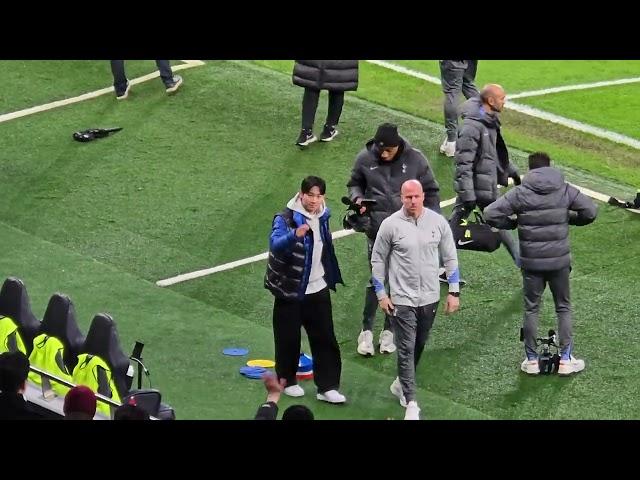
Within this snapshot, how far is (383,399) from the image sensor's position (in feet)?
39.9

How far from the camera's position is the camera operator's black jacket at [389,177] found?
12516mm

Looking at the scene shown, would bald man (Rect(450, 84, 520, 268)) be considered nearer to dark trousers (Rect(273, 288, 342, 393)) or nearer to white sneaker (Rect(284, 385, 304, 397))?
dark trousers (Rect(273, 288, 342, 393))

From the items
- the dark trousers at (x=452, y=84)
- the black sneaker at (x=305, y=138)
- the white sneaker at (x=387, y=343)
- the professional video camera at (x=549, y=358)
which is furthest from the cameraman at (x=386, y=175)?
the black sneaker at (x=305, y=138)

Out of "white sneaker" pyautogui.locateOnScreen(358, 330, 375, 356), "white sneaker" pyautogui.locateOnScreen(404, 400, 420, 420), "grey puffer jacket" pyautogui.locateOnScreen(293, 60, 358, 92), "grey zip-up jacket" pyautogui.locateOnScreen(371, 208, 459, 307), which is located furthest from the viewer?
"grey puffer jacket" pyautogui.locateOnScreen(293, 60, 358, 92)

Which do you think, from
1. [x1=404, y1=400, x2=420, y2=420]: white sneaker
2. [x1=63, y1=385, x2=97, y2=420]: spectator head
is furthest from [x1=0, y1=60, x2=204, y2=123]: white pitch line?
[x1=63, y1=385, x2=97, y2=420]: spectator head

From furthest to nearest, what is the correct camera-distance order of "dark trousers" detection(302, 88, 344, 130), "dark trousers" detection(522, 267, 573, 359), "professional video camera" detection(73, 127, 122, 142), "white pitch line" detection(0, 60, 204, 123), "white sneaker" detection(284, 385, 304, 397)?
"white pitch line" detection(0, 60, 204, 123)
"professional video camera" detection(73, 127, 122, 142)
"dark trousers" detection(302, 88, 344, 130)
"dark trousers" detection(522, 267, 573, 359)
"white sneaker" detection(284, 385, 304, 397)

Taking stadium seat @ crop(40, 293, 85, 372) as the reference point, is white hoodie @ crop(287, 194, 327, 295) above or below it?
above

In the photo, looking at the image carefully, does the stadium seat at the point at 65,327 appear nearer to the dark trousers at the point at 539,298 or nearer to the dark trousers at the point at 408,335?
the dark trousers at the point at 408,335

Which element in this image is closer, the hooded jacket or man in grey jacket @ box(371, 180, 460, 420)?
man in grey jacket @ box(371, 180, 460, 420)

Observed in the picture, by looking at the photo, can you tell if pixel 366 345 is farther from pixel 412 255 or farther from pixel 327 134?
pixel 327 134

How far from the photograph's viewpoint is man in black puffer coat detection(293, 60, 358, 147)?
16.8 meters

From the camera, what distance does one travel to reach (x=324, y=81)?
55.3ft

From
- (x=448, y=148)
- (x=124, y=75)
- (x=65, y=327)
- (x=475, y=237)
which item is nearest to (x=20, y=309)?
(x=65, y=327)

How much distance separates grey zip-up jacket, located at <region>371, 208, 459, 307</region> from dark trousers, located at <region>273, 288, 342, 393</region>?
54 centimetres
